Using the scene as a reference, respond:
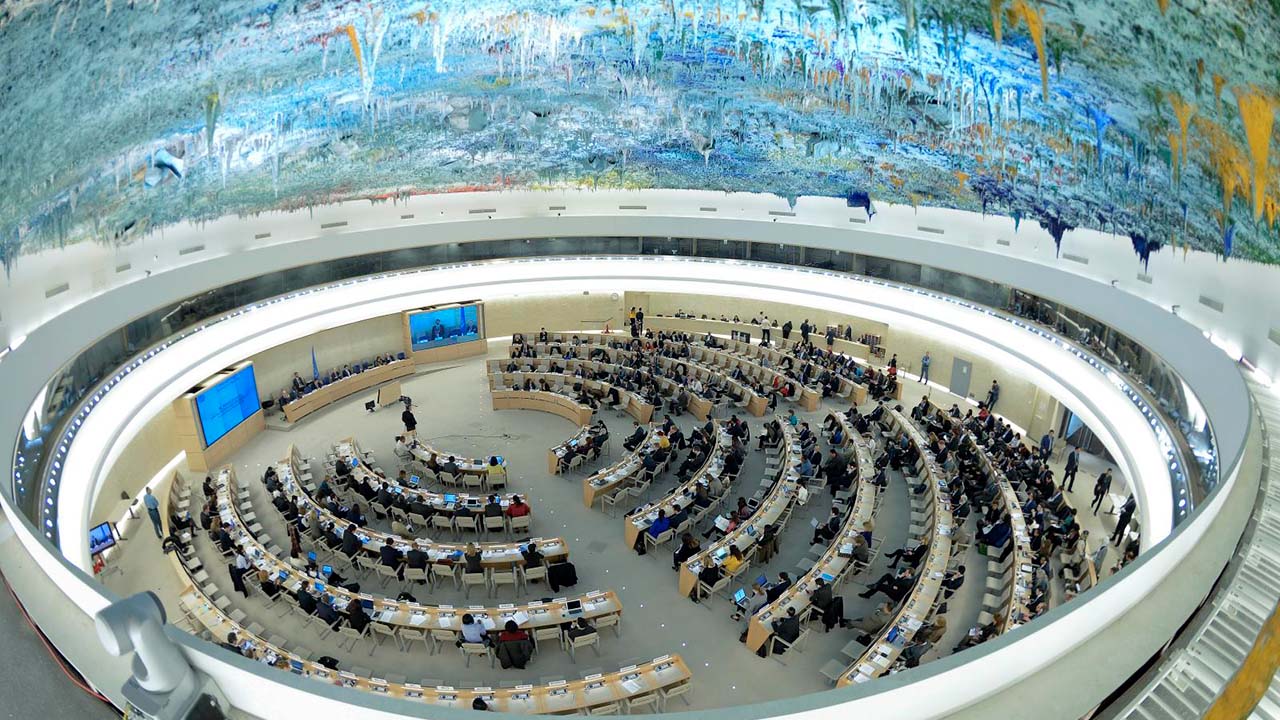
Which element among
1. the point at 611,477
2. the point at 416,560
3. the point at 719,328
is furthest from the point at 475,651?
the point at 719,328

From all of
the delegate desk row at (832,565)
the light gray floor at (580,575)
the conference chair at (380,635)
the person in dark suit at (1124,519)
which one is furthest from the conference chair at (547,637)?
the person in dark suit at (1124,519)

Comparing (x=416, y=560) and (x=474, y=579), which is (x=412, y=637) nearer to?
(x=474, y=579)

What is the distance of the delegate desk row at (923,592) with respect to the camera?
1059 centimetres

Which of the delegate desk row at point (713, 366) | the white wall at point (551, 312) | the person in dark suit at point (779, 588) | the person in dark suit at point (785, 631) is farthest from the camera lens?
the white wall at point (551, 312)

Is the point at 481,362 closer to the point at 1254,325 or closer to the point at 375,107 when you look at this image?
the point at 375,107

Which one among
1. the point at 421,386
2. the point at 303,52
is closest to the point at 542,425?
the point at 421,386

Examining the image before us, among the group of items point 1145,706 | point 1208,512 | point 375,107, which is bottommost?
point 1145,706

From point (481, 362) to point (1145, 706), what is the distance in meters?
21.6

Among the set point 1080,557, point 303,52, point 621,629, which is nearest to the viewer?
point 621,629

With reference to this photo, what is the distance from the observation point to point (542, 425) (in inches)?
818

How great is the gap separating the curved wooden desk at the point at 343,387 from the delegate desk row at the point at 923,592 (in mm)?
16217

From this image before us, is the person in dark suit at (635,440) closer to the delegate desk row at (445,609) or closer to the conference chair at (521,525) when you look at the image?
the conference chair at (521,525)

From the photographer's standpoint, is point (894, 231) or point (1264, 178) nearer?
point (1264, 178)

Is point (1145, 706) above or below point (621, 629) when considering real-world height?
above
